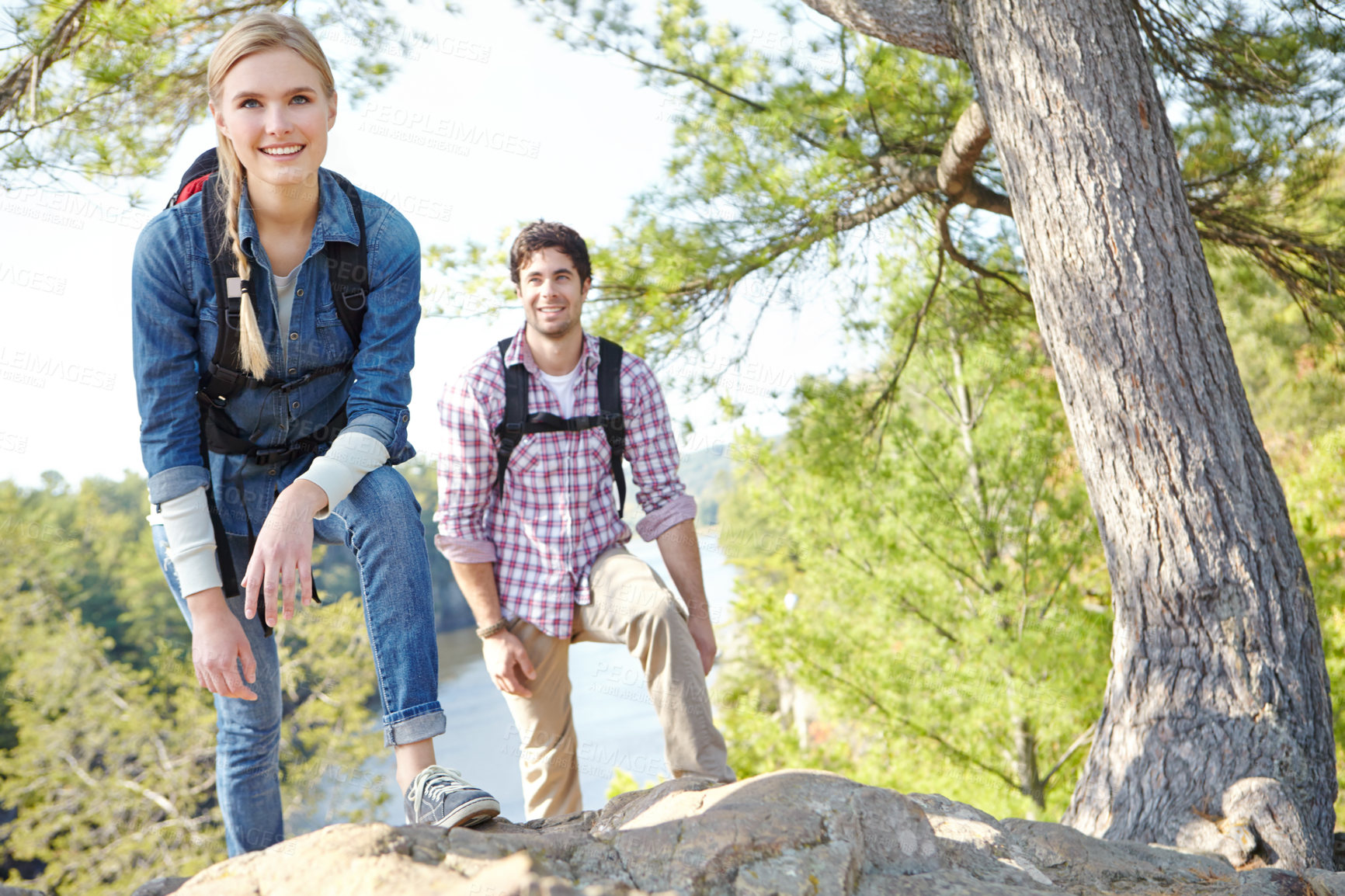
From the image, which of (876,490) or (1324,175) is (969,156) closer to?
(1324,175)

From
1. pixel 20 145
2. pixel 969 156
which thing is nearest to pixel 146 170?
pixel 20 145

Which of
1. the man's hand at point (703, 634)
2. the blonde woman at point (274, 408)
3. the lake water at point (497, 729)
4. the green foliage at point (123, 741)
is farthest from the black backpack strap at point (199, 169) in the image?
the green foliage at point (123, 741)

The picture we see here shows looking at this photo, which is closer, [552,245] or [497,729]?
[552,245]

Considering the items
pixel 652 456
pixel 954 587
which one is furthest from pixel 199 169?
pixel 954 587

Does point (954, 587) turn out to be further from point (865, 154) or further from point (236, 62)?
point (236, 62)

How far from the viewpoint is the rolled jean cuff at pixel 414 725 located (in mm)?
1763

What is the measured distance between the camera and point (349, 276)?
6.42ft

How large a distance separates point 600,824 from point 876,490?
6.98m

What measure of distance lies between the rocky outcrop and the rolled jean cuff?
0.72 ft

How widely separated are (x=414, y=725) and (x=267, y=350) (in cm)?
84

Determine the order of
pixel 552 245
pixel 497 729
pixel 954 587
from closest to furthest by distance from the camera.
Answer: pixel 552 245
pixel 954 587
pixel 497 729

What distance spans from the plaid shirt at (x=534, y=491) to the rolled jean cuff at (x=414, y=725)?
1018 millimetres

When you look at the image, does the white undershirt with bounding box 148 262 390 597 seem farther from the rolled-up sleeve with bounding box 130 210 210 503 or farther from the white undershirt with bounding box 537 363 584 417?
the white undershirt with bounding box 537 363 584 417

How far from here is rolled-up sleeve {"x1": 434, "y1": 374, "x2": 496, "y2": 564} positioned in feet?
9.12
